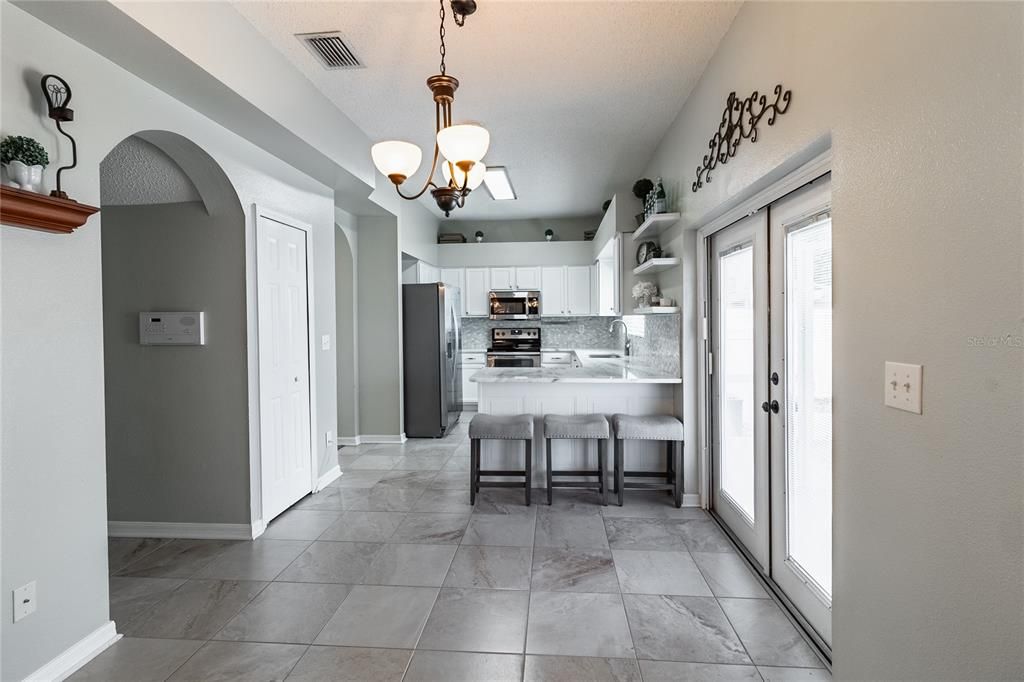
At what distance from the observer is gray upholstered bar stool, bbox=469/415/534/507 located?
138 inches

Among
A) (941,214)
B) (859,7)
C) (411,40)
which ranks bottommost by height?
(941,214)

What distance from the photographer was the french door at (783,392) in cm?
197

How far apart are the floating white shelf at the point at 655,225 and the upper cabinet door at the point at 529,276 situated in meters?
2.80

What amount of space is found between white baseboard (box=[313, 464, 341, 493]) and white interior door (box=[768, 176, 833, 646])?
3182 millimetres

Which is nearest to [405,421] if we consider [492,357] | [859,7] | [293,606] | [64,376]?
[492,357]

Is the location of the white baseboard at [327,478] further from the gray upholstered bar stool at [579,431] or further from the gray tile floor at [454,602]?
the gray upholstered bar stool at [579,431]

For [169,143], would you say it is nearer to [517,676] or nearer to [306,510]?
[306,510]

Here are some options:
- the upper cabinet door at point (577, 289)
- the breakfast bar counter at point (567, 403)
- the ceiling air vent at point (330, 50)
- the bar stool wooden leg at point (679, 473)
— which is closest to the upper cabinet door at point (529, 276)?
the upper cabinet door at point (577, 289)

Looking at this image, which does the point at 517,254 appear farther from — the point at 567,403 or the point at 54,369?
the point at 54,369

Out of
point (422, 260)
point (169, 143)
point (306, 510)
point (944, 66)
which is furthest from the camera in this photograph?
point (422, 260)

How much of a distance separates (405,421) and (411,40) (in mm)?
3952

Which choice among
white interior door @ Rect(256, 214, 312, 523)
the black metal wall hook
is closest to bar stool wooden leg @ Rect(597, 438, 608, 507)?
white interior door @ Rect(256, 214, 312, 523)

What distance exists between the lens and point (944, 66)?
45.4 inches

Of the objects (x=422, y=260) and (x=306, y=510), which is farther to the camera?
(x=422, y=260)
